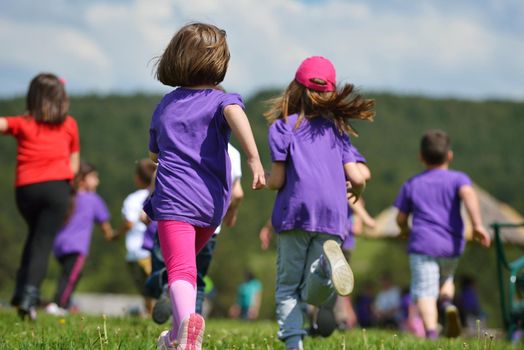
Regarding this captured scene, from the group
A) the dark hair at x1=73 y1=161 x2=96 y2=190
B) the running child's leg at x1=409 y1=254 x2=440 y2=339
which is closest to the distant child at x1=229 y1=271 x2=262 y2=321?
the dark hair at x1=73 y1=161 x2=96 y2=190

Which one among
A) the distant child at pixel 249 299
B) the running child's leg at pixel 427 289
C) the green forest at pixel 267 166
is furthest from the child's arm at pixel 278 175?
the green forest at pixel 267 166

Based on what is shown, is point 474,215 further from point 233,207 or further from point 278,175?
point 278,175

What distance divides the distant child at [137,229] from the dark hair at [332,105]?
3.78 m

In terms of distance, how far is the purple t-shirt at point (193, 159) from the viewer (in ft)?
13.7

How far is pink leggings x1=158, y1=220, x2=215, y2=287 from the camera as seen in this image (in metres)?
4.11

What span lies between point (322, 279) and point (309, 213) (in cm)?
42

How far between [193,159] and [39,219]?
3114mm

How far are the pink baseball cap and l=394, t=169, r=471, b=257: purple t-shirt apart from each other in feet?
9.13

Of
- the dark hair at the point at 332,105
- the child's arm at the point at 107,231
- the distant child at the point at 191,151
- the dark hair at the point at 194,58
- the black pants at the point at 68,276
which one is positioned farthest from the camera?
the black pants at the point at 68,276

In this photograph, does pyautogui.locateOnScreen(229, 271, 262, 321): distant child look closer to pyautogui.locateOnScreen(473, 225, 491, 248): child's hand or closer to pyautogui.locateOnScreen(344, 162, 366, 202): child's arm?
pyautogui.locateOnScreen(473, 225, 491, 248): child's hand

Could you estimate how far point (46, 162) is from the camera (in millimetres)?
6984

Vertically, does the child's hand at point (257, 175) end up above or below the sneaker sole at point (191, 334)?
above

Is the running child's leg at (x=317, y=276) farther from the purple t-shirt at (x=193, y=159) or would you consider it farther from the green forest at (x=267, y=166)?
the green forest at (x=267, y=166)

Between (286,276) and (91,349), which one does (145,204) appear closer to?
(91,349)
